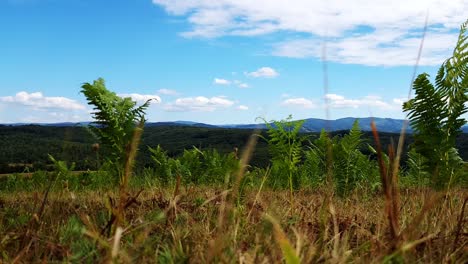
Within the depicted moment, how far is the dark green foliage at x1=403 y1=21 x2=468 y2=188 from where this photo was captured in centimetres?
421

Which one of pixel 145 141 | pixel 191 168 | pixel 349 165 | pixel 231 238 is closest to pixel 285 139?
pixel 349 165

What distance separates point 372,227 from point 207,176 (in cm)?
479

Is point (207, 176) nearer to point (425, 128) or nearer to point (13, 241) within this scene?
point (425, 128)

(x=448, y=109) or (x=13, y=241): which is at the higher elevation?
(x=448, y=109)

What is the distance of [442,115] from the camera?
4.28 metres

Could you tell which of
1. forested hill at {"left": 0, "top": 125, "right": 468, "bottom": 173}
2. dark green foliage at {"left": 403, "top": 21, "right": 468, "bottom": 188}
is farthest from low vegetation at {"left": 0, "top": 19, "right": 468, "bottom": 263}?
forested hill at {"left": 0, "top": 125, "right": 468, "bottom": 173}

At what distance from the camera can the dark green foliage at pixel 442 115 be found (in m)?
4.21

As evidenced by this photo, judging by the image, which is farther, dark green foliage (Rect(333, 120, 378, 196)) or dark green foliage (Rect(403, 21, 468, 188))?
dark green foliage (Rect(333, 120, 378, 196))

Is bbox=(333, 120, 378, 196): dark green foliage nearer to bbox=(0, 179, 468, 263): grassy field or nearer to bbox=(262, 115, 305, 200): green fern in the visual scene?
bbox=(262, 115, 305, 200): green fern

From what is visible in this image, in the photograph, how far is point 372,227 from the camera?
3.08 metres

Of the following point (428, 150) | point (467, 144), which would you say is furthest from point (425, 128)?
point (467, 144)

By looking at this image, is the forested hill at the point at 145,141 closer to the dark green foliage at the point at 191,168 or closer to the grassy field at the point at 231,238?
the dark green foliage at the point at 191,168

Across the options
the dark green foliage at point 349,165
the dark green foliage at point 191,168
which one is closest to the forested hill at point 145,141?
the dark green foliage at point 191,168

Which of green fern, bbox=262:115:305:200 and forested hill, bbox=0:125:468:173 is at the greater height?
green fern, bbox=262:115:305:200
